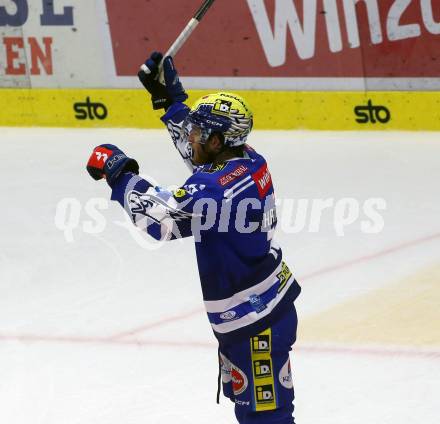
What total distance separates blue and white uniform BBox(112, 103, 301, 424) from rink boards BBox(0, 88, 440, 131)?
5872 millimetres

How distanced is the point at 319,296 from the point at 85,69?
16.9 feet

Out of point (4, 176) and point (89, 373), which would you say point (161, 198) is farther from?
point (4, 176)

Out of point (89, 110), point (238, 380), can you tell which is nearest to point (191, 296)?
point (238, 380)

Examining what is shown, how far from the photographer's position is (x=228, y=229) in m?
3.62

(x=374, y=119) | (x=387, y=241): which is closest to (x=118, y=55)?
(x=374, y=119)

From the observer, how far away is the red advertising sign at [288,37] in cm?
945

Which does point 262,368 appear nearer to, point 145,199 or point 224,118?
point 145,199

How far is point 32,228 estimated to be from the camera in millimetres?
7703

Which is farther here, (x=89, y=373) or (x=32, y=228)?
(x=32, y=228)

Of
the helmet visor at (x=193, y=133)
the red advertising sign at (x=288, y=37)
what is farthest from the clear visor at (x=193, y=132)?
the red advertising sign at (x=288, y=37)

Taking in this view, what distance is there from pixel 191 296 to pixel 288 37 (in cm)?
413

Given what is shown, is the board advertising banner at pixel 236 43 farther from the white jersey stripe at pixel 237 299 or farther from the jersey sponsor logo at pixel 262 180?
the white jersey stripe at pixel 237 299

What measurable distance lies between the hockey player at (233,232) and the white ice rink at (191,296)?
101cm

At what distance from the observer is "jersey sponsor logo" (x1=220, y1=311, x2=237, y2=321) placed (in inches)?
146
